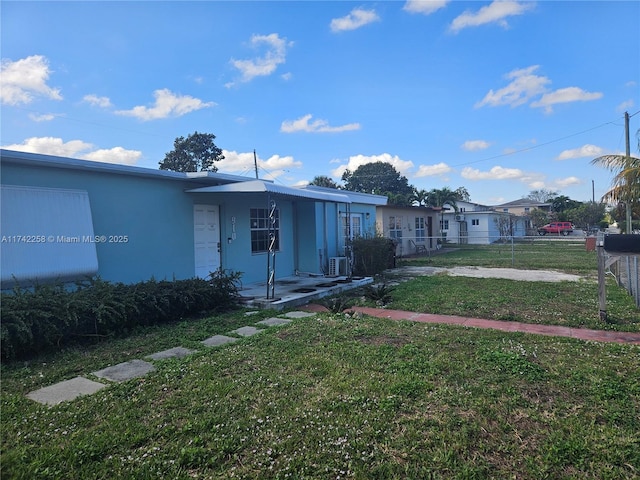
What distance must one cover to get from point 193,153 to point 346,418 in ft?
145

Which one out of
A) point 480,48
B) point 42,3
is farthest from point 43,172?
point 480,48

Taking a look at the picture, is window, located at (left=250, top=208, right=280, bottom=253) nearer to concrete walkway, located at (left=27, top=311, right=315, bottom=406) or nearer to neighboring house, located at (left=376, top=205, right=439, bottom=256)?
concrete walkway, located at (left=27, top=311, right=315, bottom=406)

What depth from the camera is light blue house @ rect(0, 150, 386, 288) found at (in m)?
6.01

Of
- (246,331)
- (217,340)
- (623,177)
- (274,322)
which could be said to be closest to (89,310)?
(217,340)

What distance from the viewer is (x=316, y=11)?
33.1 ft

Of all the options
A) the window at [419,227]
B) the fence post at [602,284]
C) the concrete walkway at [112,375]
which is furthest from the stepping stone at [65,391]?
the window at [419,227]

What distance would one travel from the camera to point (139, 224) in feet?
25.4

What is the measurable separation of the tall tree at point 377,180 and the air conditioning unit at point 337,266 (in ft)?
150

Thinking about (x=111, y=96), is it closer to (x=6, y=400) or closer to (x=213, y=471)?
(x=6, y=400)

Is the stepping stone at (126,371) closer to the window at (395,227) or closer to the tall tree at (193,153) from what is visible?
the window at (395,227)

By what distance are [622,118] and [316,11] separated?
1770 cm

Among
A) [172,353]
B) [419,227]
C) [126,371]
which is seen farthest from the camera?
[419,227]

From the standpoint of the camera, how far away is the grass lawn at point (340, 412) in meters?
2.57

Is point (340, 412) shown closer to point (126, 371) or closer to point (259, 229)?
point (126, 371)
